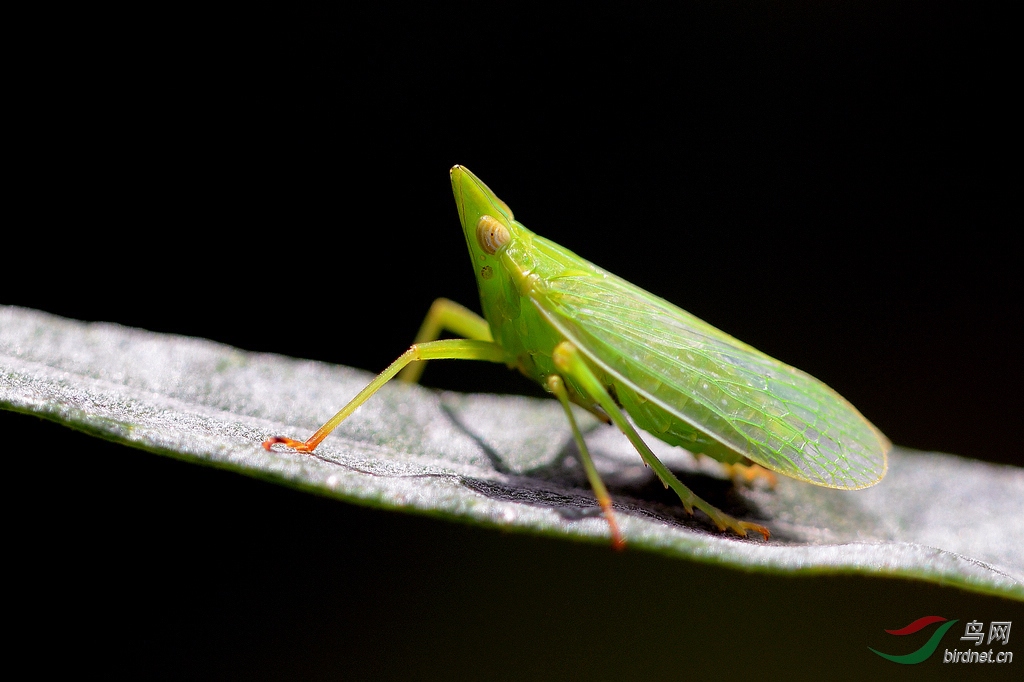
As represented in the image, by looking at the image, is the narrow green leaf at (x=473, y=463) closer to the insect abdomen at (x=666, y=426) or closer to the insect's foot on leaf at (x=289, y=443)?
the insect's foot on leaf at (x=289, y=443)

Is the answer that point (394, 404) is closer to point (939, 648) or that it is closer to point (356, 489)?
point (356, 489)

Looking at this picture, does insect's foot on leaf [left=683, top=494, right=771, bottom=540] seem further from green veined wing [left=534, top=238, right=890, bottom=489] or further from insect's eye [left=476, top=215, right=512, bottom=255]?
insect's eye [left=476, top=215, right=512, bottom=255]

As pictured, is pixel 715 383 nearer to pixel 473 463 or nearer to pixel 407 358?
pixel 473 463

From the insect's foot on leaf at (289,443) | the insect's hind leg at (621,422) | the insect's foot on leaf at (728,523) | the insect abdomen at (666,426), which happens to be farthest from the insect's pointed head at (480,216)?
the insect's foot on leaf at (728,523)

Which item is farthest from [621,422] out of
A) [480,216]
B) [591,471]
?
[480,216]

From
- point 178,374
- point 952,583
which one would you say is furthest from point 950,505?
point 178,374

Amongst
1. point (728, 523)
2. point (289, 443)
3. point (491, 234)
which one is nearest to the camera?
point (289, 443)
